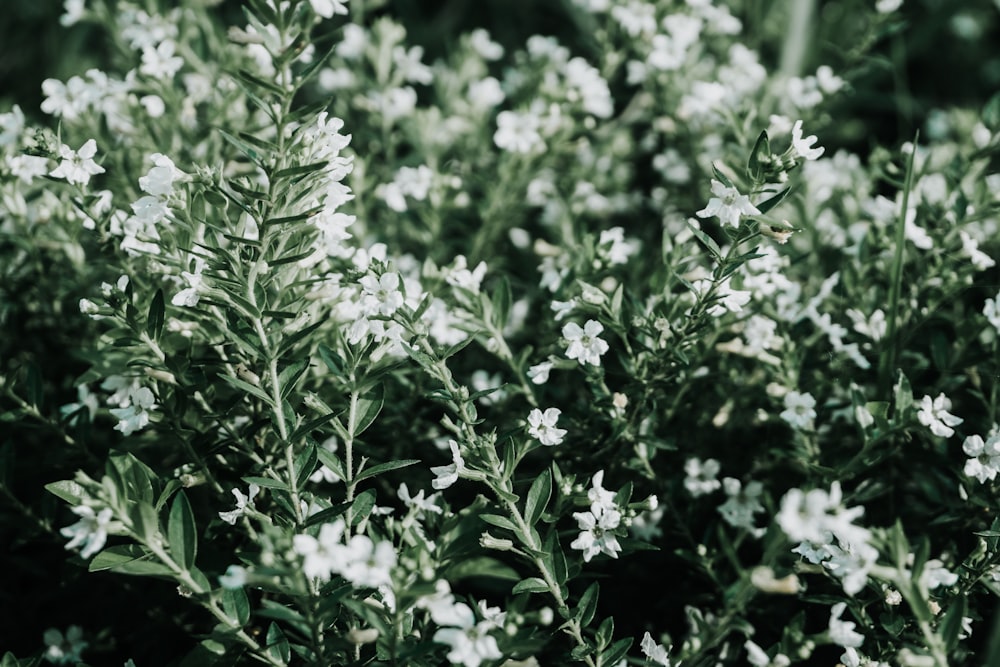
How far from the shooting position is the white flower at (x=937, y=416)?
1.90m

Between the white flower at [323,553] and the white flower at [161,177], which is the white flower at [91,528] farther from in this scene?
the white flower at [161,177]

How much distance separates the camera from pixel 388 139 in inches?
122

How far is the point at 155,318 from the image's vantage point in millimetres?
1883

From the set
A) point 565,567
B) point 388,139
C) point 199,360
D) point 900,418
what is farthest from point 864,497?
point 388,139

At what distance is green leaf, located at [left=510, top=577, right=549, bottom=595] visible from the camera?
176cm

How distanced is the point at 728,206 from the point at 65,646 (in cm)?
197

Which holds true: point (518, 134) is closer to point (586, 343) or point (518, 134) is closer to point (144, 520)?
point (586, 343)

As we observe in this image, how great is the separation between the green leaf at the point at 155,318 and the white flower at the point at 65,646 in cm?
84

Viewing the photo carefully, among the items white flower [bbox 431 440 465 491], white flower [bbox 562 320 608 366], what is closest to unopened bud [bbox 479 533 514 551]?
white flower [bbox 431 440 465 491]

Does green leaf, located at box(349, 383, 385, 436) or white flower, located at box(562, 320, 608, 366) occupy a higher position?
white flower, located at box(562, 320, 608, 366)

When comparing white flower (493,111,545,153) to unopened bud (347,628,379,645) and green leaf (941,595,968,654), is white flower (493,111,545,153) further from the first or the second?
green leaf (941,595,968,654)

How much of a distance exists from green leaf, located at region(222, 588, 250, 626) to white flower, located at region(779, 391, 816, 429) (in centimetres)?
129

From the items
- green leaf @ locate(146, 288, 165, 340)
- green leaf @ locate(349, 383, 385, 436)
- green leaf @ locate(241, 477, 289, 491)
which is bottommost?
green leaf @ locate(241, 477, 289, 491)

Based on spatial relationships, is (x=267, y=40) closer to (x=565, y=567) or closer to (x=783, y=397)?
(x=565, y=567)
